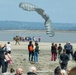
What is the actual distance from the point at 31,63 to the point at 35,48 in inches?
39.1

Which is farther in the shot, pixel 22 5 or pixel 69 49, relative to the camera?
pixel 22 5

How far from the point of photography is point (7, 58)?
17.4 m

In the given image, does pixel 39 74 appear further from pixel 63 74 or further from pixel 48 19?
pixel 48 19

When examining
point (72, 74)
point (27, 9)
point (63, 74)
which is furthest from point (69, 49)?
point (72, 74)

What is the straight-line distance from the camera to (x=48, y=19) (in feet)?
116

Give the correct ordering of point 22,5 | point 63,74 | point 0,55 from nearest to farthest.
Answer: point 63,74 → point 0,55 → point 22,5

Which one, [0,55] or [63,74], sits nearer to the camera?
[63,74]

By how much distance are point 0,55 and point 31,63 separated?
6.20 meters

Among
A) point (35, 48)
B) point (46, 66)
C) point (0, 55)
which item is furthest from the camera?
point (35, 48)

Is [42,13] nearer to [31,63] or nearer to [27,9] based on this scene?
[27,9]

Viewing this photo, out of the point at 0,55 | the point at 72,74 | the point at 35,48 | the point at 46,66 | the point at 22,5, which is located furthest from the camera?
the point at 22,5

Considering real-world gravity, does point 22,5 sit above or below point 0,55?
above

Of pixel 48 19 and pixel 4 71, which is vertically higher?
pixel 48 19

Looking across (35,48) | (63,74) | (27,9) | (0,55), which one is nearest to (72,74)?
(63,74)
